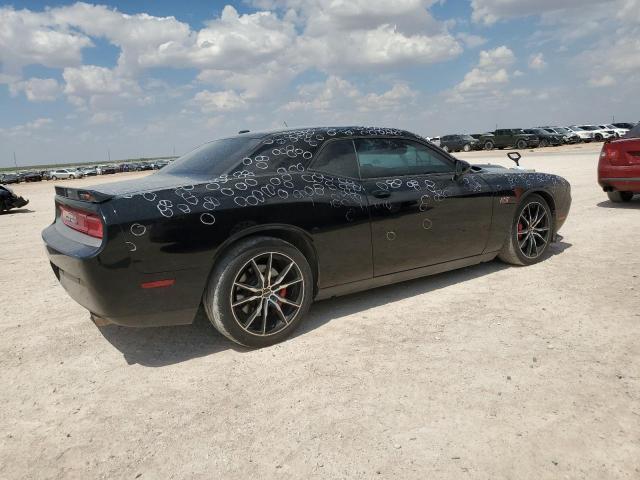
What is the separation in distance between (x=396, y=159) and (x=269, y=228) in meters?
1.43

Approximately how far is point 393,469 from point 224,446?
0.79m

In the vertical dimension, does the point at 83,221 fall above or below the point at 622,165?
above

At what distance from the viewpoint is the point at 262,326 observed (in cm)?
329

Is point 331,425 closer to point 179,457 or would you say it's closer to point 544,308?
point 179,457

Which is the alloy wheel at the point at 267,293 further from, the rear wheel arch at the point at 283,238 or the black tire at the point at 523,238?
the black tire at the point at 523,238

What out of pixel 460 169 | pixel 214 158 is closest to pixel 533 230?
pixel 460 169

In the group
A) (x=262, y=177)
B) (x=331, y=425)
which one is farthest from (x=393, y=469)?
(x=262, y=177)

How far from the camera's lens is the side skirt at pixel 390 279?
3654mm

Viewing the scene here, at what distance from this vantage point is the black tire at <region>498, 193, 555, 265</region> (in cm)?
475

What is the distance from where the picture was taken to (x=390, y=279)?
393 cm

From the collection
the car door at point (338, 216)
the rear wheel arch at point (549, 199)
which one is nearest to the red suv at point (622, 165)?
the rear wheel arch at point (549, 199)

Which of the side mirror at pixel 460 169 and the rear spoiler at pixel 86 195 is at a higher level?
the rear spoiler at pixel 86 195

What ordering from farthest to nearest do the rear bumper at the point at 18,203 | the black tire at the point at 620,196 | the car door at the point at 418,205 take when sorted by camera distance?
the rear bumper at the point at 18,203 < the black tire at the point at 620,196 < the car door at the point at 418,205

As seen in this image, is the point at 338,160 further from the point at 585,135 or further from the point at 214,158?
the point at 585,135
